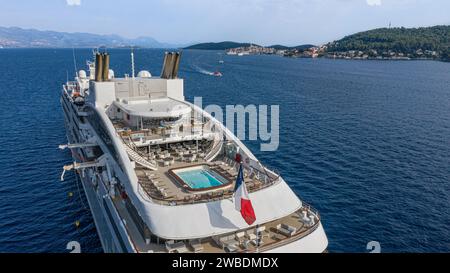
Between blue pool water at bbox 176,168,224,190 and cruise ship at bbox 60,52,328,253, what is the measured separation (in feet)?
0.28

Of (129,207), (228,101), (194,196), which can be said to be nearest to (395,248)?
(194,196)

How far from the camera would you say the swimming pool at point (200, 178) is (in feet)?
90.6

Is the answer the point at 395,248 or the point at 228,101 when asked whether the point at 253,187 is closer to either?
the point at 395,248

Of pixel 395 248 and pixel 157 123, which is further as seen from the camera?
pixel 157 123

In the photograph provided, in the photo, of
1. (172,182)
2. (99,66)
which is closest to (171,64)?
(99,66)

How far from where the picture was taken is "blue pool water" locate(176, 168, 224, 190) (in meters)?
27.9

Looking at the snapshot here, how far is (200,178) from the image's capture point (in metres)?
29.6

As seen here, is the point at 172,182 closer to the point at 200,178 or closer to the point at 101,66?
the point at 200,178

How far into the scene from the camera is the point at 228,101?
101 meters

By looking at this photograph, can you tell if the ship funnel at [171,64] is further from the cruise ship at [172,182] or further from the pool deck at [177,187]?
the pool deck at [177,187]

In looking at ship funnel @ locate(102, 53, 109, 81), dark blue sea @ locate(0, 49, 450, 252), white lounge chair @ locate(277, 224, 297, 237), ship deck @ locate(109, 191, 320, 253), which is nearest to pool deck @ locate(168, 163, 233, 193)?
ship deck @ locate(109, 191, 320, 253)

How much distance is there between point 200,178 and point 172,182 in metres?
2.58

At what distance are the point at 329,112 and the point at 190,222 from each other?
70.9 m

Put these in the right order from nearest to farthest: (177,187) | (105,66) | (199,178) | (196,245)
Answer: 1. (196,245)
2. (177,187)
3. (199,178)
4. (105,66)
